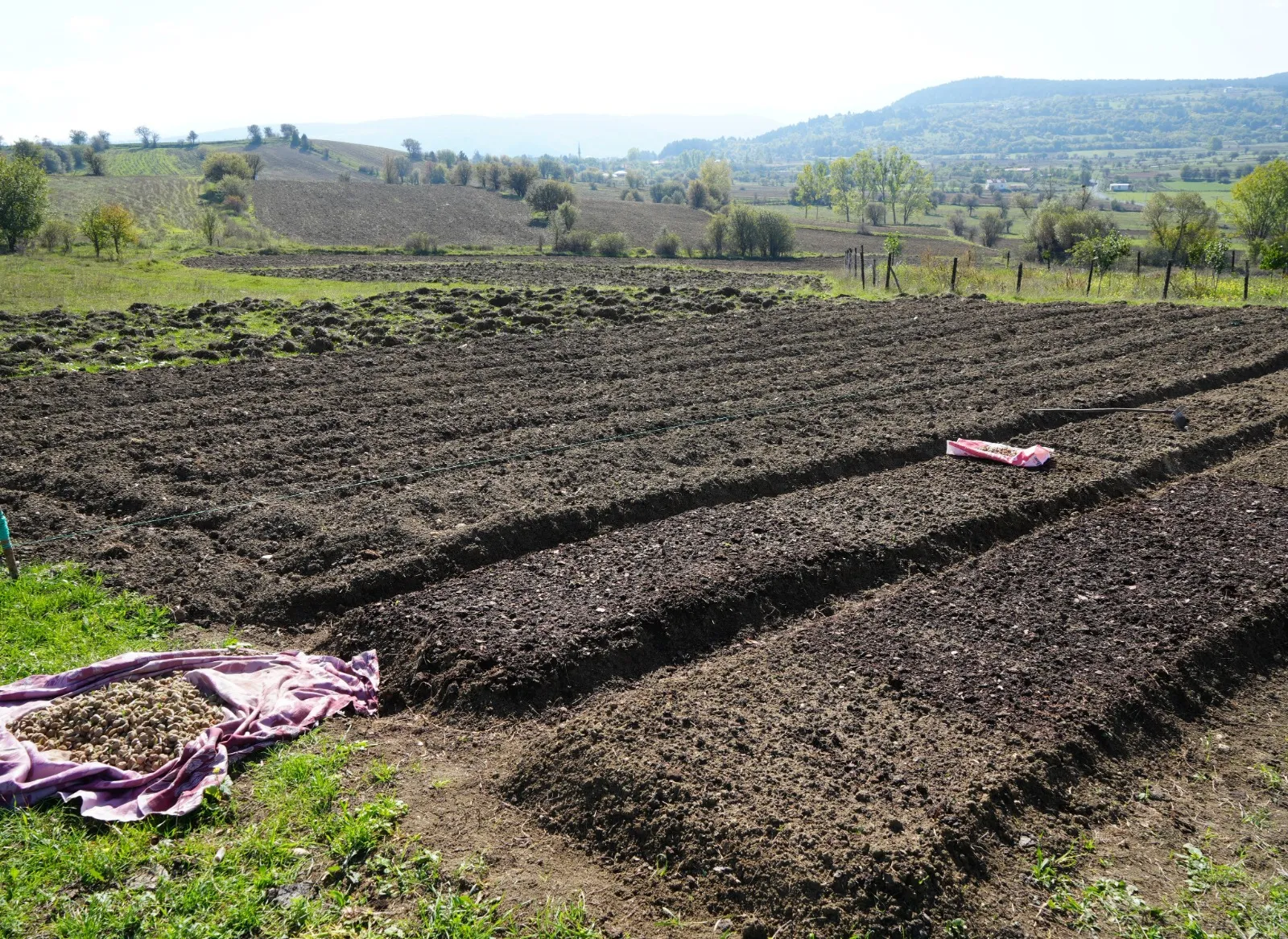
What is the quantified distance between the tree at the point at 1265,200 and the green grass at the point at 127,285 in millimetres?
66359

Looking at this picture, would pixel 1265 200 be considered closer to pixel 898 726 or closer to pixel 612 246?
pixel 612 246

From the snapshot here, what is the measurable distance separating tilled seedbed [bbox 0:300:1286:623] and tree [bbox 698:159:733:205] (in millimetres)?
92045

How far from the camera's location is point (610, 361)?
20656 mm

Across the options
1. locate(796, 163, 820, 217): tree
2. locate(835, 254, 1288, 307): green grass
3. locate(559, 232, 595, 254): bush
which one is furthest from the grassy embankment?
locate(796, 163, 820, 217): tree

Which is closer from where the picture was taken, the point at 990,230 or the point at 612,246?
the point at 612,246

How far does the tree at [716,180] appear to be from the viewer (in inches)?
4412

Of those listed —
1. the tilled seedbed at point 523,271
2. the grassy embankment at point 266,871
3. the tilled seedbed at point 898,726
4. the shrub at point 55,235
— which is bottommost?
the grassy embankment at point 266,871

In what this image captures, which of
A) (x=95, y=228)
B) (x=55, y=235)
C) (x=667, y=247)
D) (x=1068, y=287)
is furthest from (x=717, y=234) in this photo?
(x=55, y=235)

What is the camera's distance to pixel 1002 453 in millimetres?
13367

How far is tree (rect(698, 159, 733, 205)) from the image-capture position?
112 metres

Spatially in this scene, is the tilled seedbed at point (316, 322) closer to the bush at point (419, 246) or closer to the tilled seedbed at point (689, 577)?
the tilled seedbed at point (689, 577)

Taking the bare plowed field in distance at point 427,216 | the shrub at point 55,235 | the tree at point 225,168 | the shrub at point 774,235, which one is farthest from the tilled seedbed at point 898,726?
the tree at point 225,168

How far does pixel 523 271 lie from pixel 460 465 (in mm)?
33847

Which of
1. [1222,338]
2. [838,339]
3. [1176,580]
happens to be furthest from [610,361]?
[1222,338]
